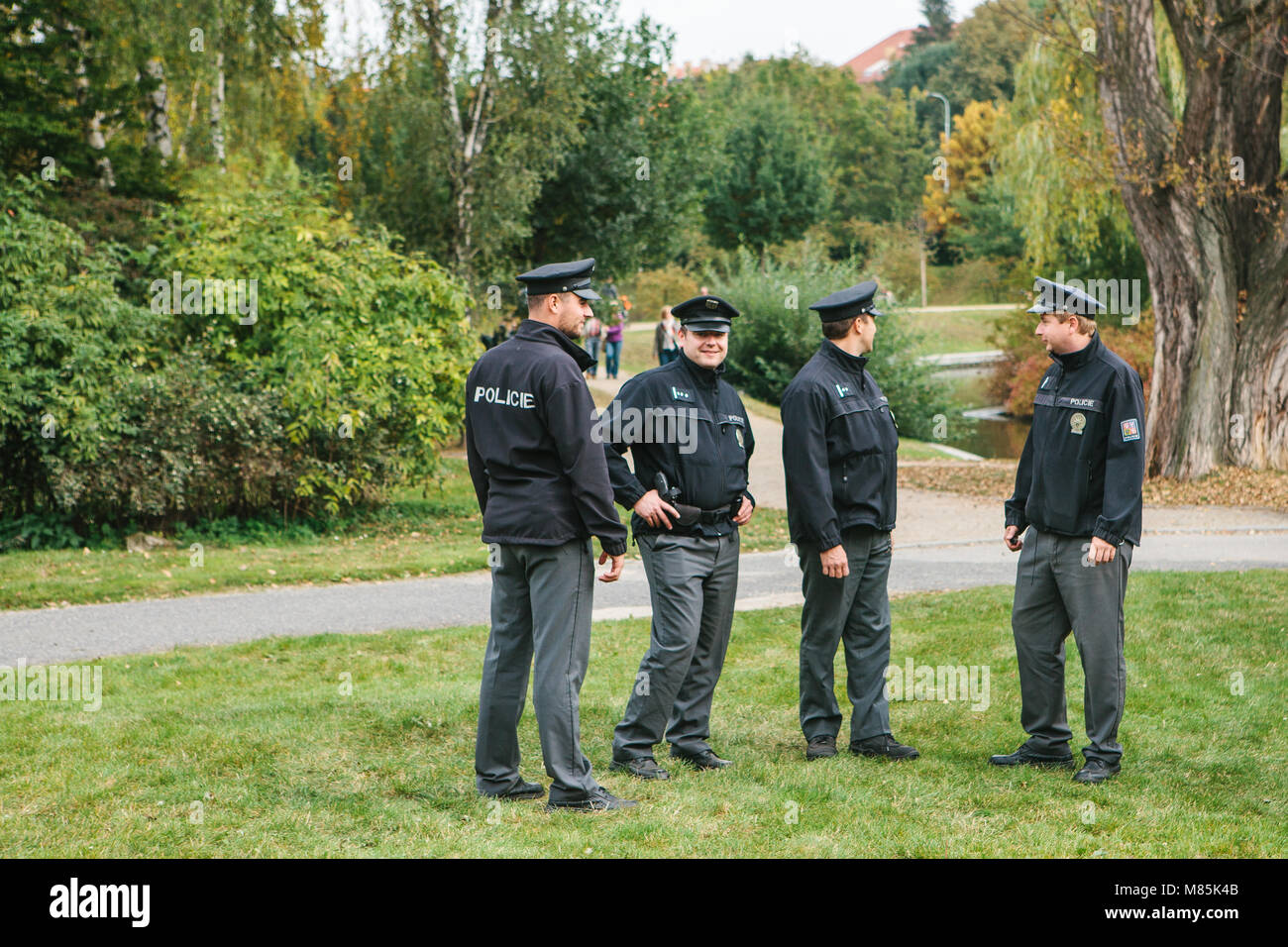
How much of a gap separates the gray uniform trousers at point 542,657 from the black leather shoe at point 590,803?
2 cm

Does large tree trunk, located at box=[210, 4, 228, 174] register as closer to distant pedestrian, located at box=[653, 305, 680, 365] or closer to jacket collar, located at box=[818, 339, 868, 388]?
distant pedestrian, located at box=[653, 305, 680, 365]

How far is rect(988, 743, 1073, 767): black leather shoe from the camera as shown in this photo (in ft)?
18.5

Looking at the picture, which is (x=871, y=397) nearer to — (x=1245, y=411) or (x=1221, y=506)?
(x=1221, y=506)

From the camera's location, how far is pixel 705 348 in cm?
561

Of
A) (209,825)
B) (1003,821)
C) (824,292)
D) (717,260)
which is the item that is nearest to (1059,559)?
(1003,821)

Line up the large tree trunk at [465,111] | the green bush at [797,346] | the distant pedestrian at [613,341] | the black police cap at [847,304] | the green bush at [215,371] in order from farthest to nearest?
the distant pedestrian at [613,341]
the green bush at [797,346]
the large tree trunk at [465,111]
the green bush at [215,371]
the black police cap at [847,304]

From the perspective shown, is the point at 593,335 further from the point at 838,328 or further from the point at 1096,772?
the point at 1096,772

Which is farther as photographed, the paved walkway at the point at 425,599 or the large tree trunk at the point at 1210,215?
the large tree trunk at the point at 1210,215

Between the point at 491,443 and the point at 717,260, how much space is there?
43770 millimetres

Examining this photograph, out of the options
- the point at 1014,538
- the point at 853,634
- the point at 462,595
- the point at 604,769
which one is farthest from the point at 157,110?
the point at 1014,538

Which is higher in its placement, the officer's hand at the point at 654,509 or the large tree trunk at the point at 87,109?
the large tree trunk at the point at 87,109

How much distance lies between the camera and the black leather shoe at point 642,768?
5387mm
